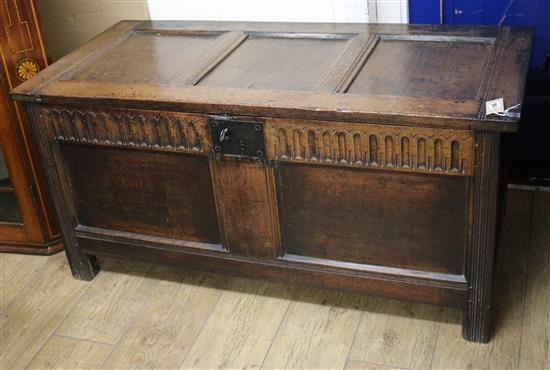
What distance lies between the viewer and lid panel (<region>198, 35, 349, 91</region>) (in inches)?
106

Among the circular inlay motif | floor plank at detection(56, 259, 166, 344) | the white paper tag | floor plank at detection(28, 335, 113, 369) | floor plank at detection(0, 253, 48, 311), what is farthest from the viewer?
floor plank at detection(0, 253, 48, 311)

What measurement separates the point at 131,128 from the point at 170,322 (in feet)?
2.42

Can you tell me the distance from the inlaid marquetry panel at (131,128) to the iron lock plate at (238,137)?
1.7 inches

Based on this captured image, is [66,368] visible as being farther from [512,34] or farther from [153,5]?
[512,34]

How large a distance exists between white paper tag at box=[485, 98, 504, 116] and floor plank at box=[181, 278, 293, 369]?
1.11m

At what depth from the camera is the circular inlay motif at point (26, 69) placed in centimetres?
307

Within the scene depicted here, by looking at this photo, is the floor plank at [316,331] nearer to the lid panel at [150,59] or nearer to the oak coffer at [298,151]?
the oak coffer at [298,151]

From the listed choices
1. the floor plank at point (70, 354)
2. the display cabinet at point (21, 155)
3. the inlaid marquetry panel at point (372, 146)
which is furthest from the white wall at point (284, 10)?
the floor plank at point (70, 354)

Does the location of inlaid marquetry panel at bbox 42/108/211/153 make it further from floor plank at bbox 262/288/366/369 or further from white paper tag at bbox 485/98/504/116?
white paper tag at bbox 485/98/504/116

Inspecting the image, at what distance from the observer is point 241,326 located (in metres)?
2.89

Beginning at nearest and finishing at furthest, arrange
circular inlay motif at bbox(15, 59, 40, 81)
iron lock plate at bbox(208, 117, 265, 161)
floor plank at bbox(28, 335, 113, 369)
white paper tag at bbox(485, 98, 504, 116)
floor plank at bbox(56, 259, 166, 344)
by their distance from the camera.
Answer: white paper tag at bbox(485, 98, 504, 116) < iron lock plate at bbox(208, 117, 265, 161) < floor plank at bbox(28, 335, 113, 369) < floor plank at bbox(56, 259, 166, 344) < circular inlay motif at bbox(15, 59, 40, 81)

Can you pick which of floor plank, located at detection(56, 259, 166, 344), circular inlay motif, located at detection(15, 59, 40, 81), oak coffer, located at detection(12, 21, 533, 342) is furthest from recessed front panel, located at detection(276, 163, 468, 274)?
circular inlay motif, located at detection(15, 59, 40, 81)

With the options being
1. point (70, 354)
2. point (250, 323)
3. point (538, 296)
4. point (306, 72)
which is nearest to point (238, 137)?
point (306, 72)

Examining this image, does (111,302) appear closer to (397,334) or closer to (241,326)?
(241,326)
